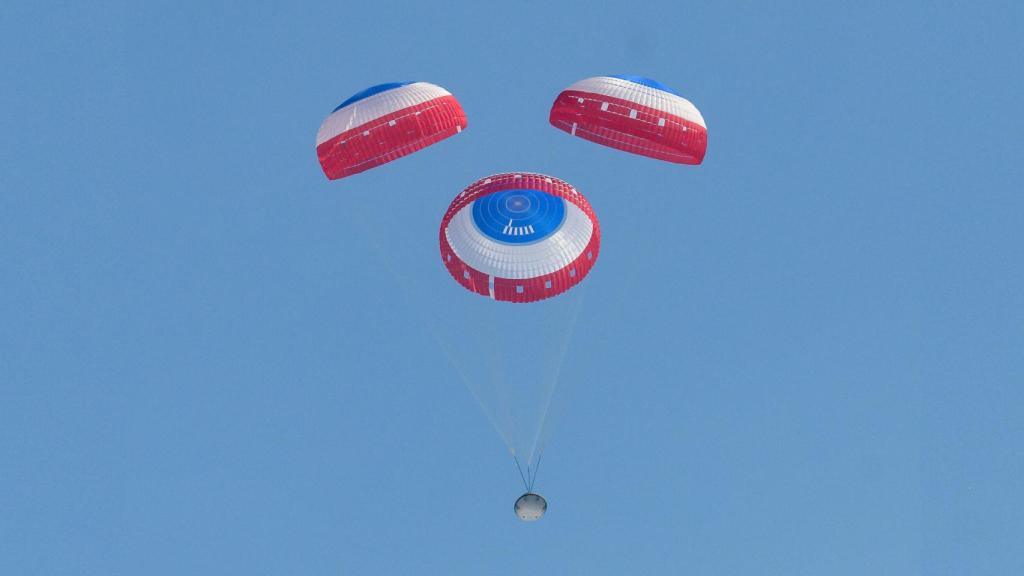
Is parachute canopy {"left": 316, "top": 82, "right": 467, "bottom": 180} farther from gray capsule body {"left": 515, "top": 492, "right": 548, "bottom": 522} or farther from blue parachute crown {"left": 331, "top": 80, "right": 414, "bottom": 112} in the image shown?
gray capsule body {"left": 515, "top": 492, "right": 548, "bottom": 522}

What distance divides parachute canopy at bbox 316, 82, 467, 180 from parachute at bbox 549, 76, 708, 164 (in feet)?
11.1

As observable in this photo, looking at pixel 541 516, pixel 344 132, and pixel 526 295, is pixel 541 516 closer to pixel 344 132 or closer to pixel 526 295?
pixel 526 295

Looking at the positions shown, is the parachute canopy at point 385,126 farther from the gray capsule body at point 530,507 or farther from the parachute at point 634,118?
the gray capsule body at point 530,507

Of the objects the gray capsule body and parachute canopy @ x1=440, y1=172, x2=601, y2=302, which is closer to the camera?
parachute canopy @ x1=440, y1=172, x2=601, y2=302

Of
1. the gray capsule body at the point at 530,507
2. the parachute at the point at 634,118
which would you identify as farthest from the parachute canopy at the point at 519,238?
the gray capsule body at the point at 530,507

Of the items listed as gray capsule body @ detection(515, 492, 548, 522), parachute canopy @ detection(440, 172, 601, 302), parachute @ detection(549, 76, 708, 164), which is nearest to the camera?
parachute @ detection(549, 76, 708, 164)

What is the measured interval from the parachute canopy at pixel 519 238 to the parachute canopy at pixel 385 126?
7.99 ft

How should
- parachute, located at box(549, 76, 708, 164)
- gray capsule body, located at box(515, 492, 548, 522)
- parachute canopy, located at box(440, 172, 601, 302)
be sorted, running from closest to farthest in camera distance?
parachute, located at box(549, 76, 708, 164), parachute canopy, located at box(440, 172, 601, 302), gray capsule body, located at box(515, 492, 548, 522)

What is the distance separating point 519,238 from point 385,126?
5.14m

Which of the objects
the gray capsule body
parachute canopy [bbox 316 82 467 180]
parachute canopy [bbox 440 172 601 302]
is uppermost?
parachute canopy [bbox 316 82 467 180]

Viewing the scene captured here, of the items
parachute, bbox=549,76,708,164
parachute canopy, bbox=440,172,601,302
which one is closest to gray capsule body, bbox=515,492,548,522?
parachute canopy, bbox=440,172,601,302

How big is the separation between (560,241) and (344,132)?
717 cm

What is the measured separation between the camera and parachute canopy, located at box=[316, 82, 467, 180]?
147 feet

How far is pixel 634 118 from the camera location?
147ft
